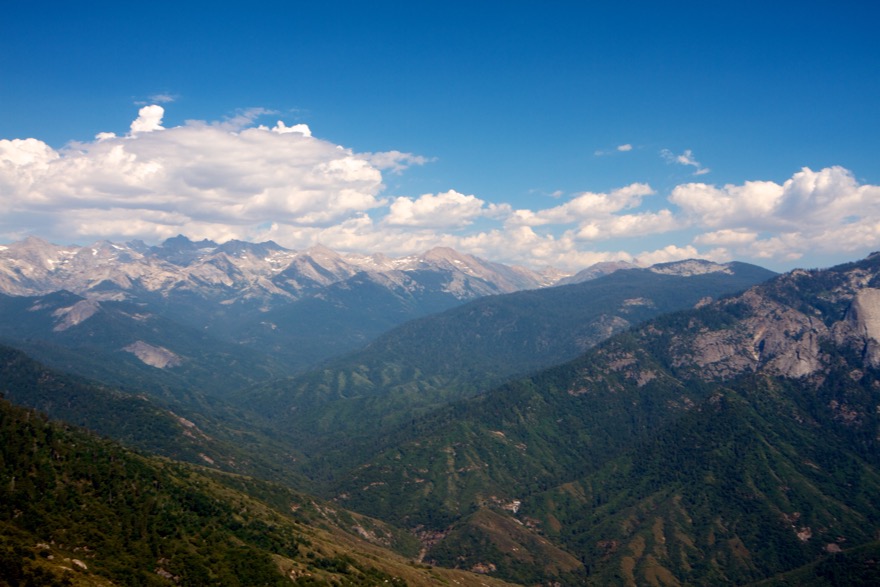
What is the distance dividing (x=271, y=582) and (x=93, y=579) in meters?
67.9

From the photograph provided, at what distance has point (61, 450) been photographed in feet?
655

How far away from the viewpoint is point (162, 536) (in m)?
193

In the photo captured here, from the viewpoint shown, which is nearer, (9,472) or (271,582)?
(9,472)

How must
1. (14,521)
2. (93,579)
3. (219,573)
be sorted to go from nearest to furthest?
1. (93,579)
2. (14,521)
3. (219,573)

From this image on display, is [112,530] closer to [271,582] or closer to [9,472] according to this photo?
[9,472]

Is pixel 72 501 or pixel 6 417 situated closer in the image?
pixel 72 501

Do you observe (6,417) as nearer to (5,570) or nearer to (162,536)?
(162,536)

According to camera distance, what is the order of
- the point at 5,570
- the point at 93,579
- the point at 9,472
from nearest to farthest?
the point at 5,570 → the point at 93,579 → the point at 9,472

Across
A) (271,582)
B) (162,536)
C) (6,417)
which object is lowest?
(271,582)

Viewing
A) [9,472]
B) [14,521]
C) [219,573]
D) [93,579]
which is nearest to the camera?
[93,579]

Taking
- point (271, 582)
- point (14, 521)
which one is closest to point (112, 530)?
point (14, 521)

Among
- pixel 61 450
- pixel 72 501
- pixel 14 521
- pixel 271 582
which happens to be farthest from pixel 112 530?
pixel 271 582

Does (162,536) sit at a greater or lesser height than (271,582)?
greater

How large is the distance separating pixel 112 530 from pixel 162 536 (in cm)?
1921
